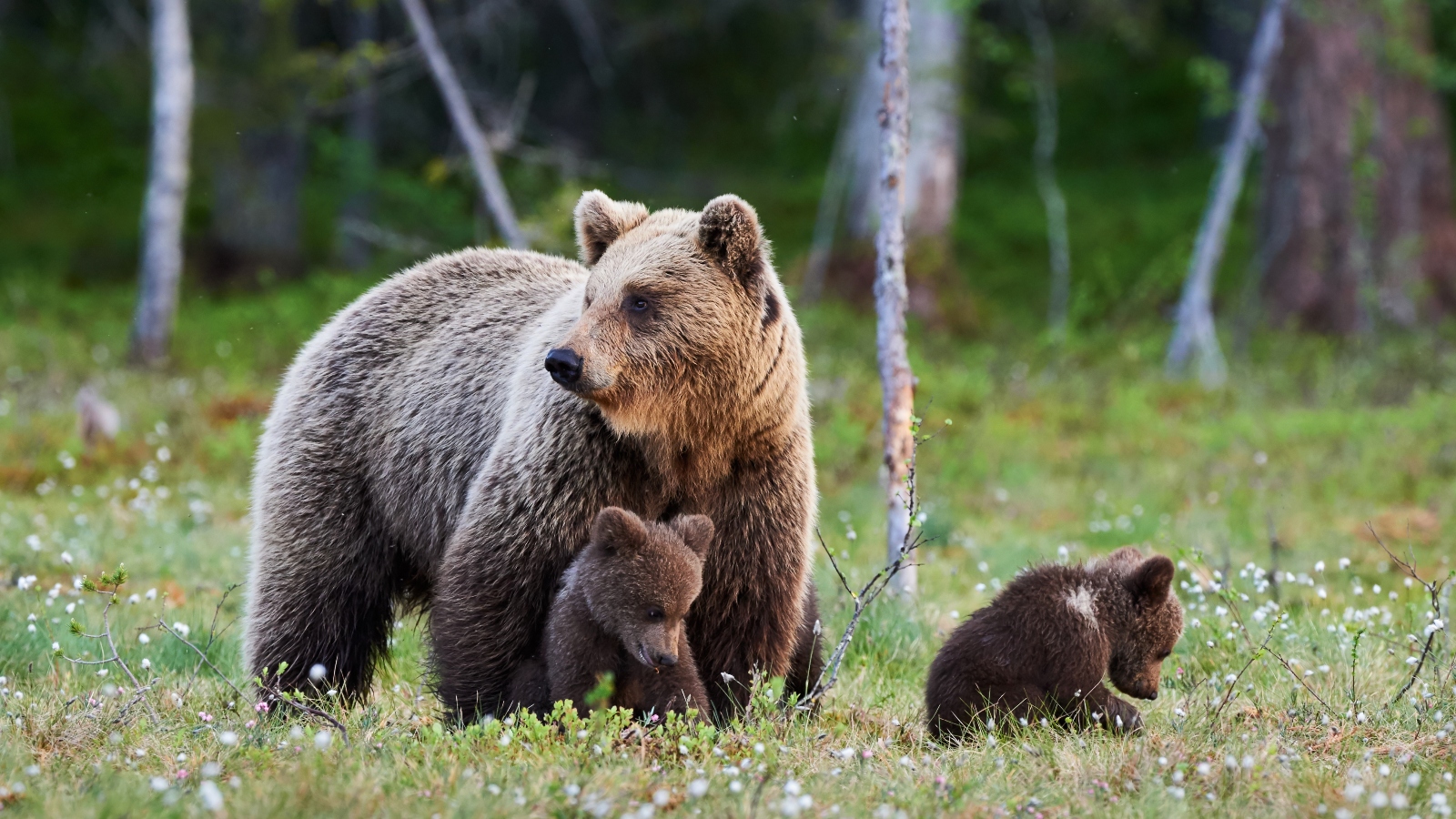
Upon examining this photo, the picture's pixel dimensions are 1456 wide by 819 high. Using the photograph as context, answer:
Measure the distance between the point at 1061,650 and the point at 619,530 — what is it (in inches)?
68.1

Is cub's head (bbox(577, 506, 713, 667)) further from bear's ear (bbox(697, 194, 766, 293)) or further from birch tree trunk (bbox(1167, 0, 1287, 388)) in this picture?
birch tree trunk (bbox(1167, 0, 1287, 388))

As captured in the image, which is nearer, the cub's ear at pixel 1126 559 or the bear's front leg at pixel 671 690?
the bear's front leg at pixel 671 690

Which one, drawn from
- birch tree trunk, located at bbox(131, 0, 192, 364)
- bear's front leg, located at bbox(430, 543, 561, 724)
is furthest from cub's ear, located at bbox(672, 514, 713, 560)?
birch tree trunk, located at bbox(131, 0, 192, 364)

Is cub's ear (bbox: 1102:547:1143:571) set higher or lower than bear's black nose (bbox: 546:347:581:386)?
lower

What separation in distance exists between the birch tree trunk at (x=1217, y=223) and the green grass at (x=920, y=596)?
1.55 feet

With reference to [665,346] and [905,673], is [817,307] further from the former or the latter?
[665,346]

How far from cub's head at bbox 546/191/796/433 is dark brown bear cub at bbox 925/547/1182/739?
1.29 metres

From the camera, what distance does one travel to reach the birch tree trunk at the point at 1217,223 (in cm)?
1355

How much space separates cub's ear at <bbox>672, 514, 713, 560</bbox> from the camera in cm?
453

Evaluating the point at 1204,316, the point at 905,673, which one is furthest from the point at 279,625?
the point at 1204,316

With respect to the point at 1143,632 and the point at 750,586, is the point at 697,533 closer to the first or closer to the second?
the point at 750,586

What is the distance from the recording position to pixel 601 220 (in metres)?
5.09

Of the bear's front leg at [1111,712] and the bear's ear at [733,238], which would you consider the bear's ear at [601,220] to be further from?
the bear's front leg at [1111,712]

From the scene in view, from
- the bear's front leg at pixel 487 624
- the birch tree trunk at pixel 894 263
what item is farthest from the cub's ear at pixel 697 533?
the birch tree trunk at pixel 894 263
